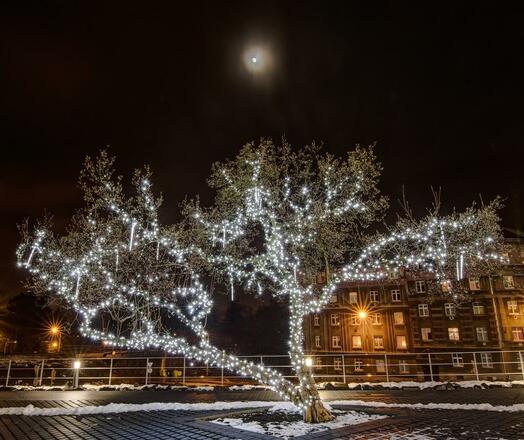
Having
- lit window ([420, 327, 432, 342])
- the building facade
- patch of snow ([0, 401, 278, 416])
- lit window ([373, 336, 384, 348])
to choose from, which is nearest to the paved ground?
patch of snow ([0, 401, 278, 416])

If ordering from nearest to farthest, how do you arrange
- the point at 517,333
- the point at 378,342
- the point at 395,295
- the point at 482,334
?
the point at 517,333, the point at 482,334, the point at 378,342, the point at 395,295

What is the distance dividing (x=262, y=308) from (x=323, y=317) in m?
19.8

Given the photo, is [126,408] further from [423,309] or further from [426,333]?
[423,309]

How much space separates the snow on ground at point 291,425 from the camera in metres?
7.34

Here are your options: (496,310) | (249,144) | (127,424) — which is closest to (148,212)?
(249,144)

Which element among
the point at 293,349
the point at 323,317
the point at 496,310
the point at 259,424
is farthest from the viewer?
the point at 323,317

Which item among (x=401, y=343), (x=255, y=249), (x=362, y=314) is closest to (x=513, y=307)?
(x=401, y=343)

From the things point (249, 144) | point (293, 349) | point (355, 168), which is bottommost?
point (293, 349)

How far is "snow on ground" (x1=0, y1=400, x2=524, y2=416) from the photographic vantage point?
9367 mm

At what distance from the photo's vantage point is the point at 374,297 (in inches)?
1745

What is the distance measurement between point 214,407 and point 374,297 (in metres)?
36.7

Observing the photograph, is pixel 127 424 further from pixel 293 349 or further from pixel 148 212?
pixel 148 212

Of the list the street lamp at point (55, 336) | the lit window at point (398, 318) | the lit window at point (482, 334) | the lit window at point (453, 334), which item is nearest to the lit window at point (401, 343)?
the lit window at point (398, 318)

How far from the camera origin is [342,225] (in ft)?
34.4
